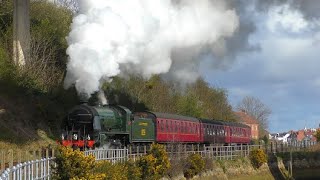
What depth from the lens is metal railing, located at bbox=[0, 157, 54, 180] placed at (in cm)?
1313

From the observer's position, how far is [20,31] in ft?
129

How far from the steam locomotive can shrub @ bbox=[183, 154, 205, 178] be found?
3.05 metres

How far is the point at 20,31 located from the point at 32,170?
1004 inches

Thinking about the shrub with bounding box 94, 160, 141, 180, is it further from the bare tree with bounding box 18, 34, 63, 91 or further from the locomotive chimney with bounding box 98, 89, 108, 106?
the bare tree with bounding box 18, 34, 63, 91

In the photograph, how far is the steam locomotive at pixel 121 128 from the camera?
2772cm

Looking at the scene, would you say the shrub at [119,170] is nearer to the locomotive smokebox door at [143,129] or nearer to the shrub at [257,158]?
the locomotive smokebox door at [143,129]

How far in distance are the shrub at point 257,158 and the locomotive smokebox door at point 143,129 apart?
12897 millimetres

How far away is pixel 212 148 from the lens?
129ft

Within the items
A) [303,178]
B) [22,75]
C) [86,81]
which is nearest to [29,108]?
[22,75]

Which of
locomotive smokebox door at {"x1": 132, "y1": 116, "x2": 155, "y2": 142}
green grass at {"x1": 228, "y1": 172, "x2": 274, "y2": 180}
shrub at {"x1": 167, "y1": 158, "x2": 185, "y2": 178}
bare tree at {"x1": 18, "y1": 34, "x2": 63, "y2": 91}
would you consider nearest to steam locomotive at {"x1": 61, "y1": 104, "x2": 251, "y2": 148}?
Result: locomotive smokebox door at {"x1": 132, "y1": 116, "x2": 155, "y2": 142}

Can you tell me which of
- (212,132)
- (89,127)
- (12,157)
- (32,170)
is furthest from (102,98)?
(32,170)

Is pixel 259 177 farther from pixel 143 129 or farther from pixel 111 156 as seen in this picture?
pixel 111 156

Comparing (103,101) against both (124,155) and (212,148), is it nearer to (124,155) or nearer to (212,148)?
(124,155)

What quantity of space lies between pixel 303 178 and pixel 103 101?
27.1 metres
